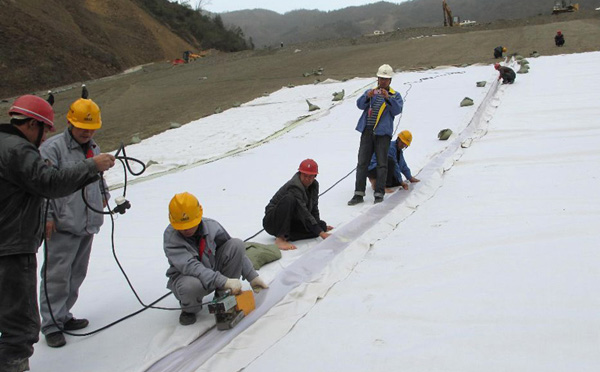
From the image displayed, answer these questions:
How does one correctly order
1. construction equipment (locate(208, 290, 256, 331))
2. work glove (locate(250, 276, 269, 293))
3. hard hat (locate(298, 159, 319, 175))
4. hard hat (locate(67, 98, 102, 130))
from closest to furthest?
construction equipment (locate(208, 290, 256, 331)) < hard hat (locate(67, 98, 102, 130)) < work glove (locate(250, 276, 269, 293)) < hard hat (locate(298, 159, 319, 175))

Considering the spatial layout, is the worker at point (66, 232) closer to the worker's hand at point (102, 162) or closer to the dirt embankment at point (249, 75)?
the worker's hand at point (102, 162)

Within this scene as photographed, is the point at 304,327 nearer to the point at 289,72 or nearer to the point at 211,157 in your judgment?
the point at 211,157

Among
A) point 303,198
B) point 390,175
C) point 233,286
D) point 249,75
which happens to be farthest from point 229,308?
point 249,75

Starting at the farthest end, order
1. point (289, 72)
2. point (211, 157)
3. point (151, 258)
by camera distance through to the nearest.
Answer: point (289, 72) < point (211, 157) < point (151, 258)

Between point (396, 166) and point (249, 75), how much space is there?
13.0 m

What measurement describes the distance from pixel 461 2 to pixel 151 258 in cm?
7723

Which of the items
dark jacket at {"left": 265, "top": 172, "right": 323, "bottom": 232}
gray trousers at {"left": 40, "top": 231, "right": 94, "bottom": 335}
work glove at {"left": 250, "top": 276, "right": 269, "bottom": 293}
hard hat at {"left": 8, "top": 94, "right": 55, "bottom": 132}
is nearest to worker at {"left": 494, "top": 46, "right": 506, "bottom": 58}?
dark jacket at {"left": 265, "top": 172, "right": 323, "bottom": 232}

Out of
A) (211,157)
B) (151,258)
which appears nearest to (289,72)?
(211,157)

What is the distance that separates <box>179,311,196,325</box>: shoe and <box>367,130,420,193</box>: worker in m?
2.36

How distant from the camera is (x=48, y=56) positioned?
74.6 feet

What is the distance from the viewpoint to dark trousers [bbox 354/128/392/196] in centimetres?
412

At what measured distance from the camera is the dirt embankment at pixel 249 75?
1127cm

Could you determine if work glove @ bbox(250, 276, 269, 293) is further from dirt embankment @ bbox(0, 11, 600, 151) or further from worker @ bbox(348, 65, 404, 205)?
dirt embankment @ bbox(0, 11, 600, 151)

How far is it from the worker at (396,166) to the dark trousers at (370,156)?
15cm
